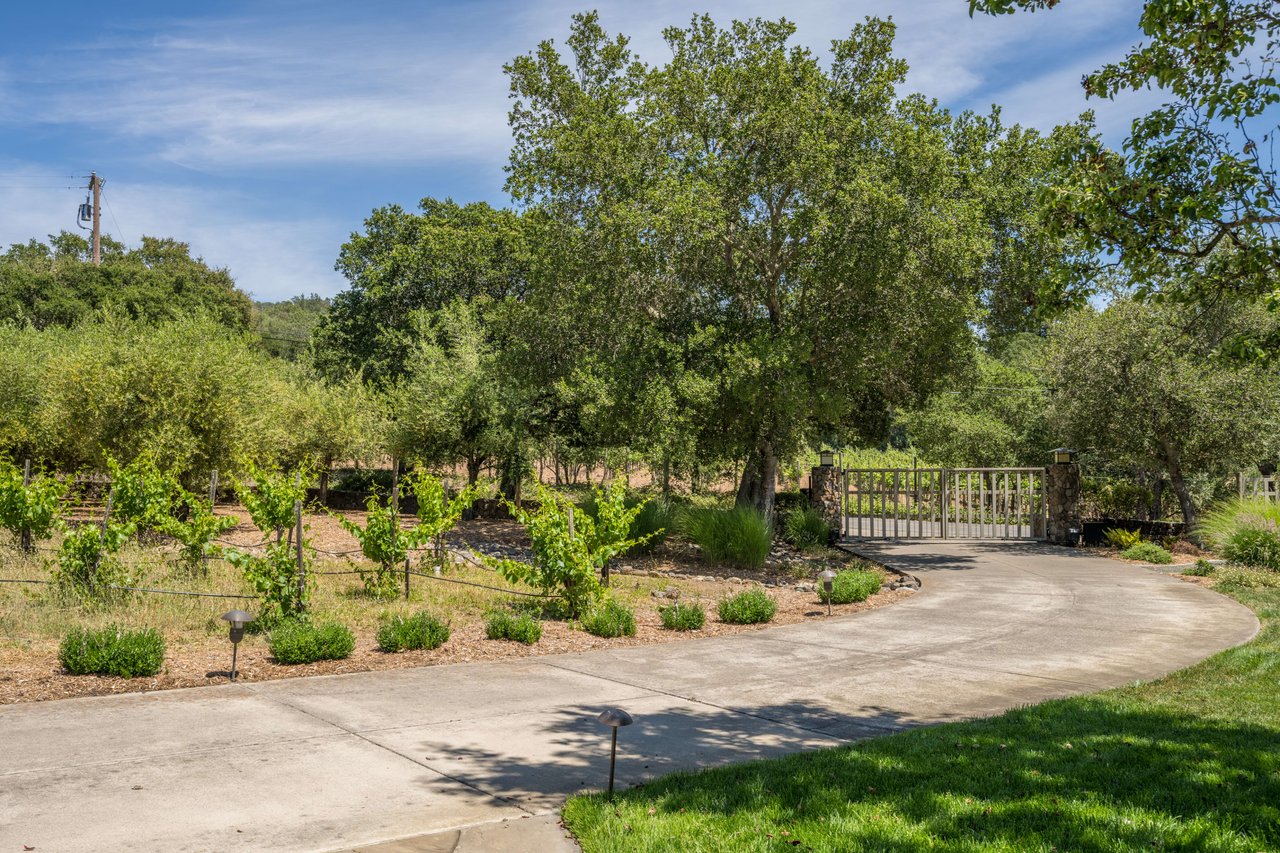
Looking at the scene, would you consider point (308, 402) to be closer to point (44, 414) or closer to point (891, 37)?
point (44, 414)

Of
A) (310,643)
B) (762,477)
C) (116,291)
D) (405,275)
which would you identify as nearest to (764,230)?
(762,477)

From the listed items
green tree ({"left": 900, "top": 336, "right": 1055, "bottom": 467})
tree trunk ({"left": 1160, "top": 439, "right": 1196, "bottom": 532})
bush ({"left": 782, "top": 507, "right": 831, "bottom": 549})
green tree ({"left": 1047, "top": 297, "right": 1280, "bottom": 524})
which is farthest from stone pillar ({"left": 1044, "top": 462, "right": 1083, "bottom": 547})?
bush ({"left": 782, "top": 507, "right": 831, "bottom": 549})

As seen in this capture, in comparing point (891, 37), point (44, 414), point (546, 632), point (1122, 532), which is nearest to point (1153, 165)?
point (546, 632)

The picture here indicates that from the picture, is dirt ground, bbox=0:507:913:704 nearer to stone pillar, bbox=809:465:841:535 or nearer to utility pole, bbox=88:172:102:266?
stone pillar, bbox=809:465:841:535

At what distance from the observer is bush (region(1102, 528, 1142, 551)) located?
851 inches

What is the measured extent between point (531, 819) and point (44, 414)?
68.0 feet

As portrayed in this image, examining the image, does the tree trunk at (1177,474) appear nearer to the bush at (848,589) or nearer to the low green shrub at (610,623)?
the bush at (848,589)

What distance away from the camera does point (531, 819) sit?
16.3 feet

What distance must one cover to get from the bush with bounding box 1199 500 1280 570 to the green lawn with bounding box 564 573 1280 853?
11.9 meters

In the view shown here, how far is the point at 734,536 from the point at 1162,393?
1074 centimetres

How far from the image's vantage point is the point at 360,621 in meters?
10.5

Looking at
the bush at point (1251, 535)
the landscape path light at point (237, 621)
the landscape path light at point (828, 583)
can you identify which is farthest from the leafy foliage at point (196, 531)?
the bush at point (1251, 535)

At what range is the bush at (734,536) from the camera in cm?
1781

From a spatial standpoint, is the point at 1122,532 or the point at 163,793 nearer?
the point at 163,793
